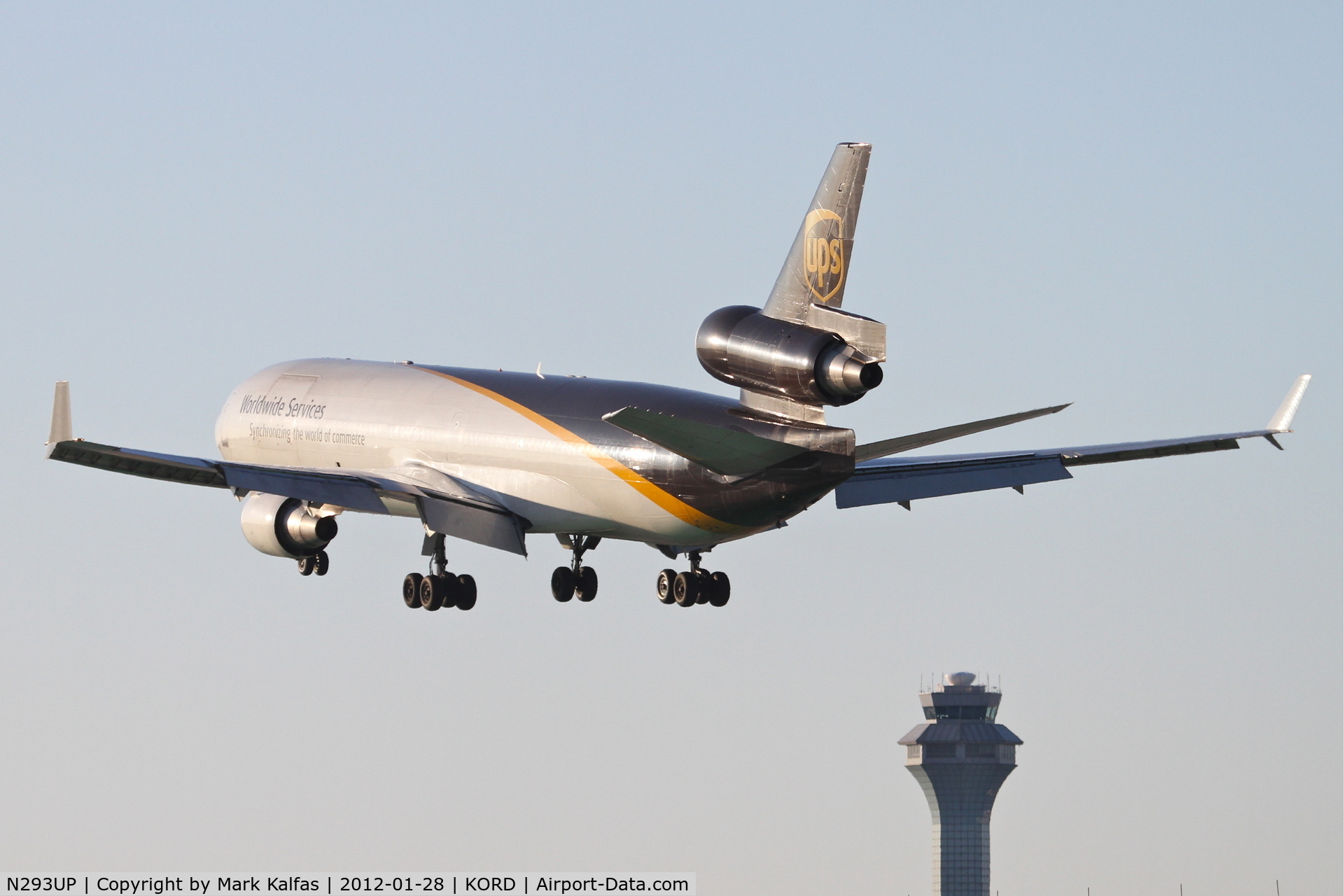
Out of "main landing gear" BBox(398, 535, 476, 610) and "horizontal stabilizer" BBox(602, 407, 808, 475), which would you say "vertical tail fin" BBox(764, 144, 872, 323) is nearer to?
"horizontal stabilizer" BBox(602, 407, 808, 475)

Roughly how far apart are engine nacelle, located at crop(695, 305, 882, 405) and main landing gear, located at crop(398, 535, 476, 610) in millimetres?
13816

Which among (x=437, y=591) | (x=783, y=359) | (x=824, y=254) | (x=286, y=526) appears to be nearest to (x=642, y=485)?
(x=783, y=359)

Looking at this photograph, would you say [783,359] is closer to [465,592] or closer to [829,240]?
[829,240]

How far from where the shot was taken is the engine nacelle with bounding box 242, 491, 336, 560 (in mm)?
58719

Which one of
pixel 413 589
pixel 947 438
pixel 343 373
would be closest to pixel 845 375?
pixel 947 438

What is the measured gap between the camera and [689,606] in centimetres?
5828

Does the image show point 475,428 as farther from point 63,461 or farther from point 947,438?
point 947,438

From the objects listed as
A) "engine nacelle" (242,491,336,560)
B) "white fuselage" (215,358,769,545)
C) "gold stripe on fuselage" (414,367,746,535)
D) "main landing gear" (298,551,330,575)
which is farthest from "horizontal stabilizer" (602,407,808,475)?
"main landing gear" (298,551,330,575)

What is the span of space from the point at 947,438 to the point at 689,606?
15807 millimetres

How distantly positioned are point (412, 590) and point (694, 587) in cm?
813

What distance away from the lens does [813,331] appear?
46.0 m

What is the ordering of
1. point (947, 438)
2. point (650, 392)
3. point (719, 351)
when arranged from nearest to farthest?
point (947, 438)
point (719, 351)
point (650, 392)

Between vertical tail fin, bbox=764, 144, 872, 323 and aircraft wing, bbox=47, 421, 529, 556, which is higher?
vertical tail fin, bbox=764, 144, 872, 323

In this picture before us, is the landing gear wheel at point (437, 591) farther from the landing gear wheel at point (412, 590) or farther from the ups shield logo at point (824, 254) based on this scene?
the ups shield logo at point (824, 254)
